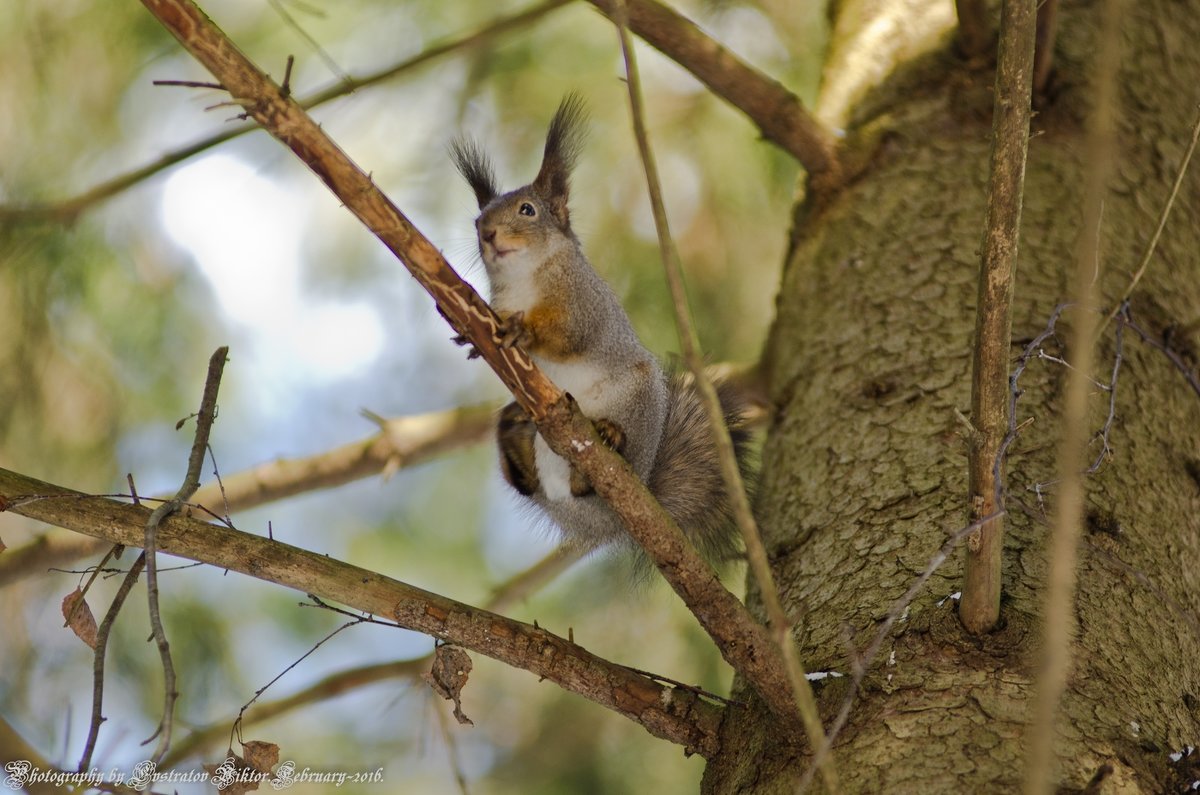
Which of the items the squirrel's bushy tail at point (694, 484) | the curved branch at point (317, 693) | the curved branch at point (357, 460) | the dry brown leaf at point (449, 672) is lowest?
the dry brown leaf at point (449, 672)

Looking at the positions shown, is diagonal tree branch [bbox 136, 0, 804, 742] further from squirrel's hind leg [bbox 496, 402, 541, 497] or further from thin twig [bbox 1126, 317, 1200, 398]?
thin twig [bbox 1126, 317, 1200, 398]

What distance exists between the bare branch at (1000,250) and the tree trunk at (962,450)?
0.07 metres

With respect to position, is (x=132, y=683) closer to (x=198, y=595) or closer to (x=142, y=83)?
(x=198, y=595)

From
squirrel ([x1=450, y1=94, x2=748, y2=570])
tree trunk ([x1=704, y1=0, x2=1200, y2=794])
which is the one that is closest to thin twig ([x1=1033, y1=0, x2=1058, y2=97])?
tree trunk ([x1=704, y1=0, x2=1200, y2=794])

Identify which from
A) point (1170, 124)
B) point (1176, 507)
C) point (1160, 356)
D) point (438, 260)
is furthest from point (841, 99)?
point (438, 260)

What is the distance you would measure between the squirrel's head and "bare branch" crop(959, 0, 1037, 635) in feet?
3.55

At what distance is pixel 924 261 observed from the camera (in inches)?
86.8

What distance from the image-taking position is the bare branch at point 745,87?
230 cm

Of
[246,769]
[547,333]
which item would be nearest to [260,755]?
[246,769]

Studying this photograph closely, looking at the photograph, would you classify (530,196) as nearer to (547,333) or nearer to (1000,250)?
(547,333)

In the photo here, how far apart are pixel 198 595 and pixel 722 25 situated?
7.02 ft

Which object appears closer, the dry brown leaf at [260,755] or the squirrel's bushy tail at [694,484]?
the dry brown leaf at [260,755]

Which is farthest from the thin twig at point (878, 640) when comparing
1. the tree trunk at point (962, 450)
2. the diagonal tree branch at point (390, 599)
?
the diagonal tree branch at point (390, 599)

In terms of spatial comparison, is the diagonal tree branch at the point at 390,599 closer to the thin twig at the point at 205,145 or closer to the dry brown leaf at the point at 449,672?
the dry brown leaf at the point at 449,672
